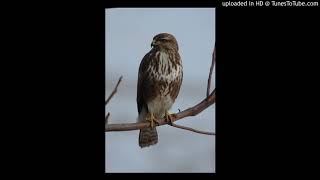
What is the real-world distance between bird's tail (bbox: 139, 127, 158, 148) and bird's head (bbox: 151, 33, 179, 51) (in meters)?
0.67

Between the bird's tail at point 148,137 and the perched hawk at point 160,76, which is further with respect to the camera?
the perched hawk at point 160,76

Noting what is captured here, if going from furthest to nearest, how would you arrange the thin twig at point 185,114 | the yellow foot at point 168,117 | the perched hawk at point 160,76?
the perched hawk at point 160,76, the yellow foot at point 168,117, the thin twig at point 185,114

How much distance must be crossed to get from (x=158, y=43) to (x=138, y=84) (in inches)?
14.9

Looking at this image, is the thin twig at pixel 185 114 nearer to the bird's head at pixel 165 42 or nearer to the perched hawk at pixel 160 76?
the perched hawk at pixel 160 76

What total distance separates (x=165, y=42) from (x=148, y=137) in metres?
0.77

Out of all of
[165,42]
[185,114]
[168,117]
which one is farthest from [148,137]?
[165,42]

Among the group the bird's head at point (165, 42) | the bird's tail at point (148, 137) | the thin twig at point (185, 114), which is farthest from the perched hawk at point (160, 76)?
the thin twig at point (185, 114)

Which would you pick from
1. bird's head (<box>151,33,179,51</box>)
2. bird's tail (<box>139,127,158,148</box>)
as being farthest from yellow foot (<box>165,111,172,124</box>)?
bird's head (<box>151,33,179,51</box>)

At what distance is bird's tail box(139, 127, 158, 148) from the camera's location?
3.58 meters

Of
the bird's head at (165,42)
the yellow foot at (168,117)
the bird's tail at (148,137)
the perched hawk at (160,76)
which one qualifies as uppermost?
the bird's head at (165,42)

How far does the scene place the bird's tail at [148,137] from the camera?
141 inches

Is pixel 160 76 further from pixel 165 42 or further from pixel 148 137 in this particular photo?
pixel 148 137

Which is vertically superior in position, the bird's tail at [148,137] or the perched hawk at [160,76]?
the perched hawk at [160,76]
